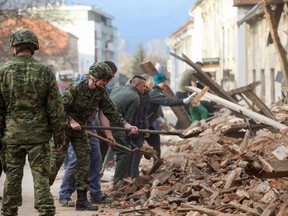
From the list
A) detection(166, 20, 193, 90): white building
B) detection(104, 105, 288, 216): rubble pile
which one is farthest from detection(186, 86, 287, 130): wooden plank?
detection(166, 20, 193, 90): white building

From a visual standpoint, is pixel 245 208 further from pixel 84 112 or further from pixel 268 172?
pixel 84 112

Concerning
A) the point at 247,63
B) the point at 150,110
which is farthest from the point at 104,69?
the point at 247,63

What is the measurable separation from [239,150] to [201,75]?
6.25 m

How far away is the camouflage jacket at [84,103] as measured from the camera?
36.5 feet

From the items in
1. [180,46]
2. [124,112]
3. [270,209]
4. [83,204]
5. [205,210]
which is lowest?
[83,204]

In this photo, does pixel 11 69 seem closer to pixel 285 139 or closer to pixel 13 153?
pixel 13 153

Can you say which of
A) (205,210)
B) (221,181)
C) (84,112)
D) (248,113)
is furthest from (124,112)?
(205,210)

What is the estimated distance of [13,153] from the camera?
8836mm

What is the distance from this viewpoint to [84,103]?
11164 mm

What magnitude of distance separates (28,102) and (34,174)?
684 mm

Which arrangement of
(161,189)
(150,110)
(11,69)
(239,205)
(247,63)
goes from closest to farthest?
(11,69) < (239,205) < (161,189) < (150,110) < (247,63)

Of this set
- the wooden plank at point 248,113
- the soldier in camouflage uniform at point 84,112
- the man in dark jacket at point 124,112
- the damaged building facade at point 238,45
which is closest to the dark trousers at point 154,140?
the wooden plank at point 248,113

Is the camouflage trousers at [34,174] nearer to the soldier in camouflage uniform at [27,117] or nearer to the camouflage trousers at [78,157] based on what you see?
the soldier in camouflage uniform at [27,117]

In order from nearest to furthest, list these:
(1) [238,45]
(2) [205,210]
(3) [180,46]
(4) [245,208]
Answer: (4) [245,208], (2) [205,210], (1) [238,45], (3) [180,46]
